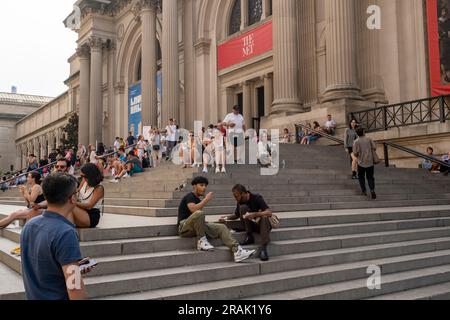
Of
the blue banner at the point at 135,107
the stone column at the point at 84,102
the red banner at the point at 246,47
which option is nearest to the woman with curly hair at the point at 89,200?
the red banner at the point at 246,47

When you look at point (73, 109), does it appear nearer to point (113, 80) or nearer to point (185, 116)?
point (113, 80)

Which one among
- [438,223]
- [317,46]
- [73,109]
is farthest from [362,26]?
[73,109]

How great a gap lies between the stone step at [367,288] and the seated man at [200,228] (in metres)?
0.81

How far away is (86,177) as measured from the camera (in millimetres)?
5551

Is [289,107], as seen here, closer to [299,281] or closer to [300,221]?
[300,221]

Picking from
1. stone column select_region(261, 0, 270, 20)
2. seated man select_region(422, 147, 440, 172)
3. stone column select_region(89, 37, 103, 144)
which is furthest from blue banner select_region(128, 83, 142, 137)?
seated man select_region(422, 147, 440, 172)

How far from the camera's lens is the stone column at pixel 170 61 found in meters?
24.3

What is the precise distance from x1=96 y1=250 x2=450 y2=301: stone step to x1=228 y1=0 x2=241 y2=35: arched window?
19.5 m

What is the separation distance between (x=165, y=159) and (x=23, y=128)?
185 feet

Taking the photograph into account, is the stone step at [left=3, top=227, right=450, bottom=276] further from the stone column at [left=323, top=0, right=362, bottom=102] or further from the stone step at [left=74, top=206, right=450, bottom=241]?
the stone column at [left=323, top=0, right=362, bottom=102]

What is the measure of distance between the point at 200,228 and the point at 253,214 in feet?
2.52

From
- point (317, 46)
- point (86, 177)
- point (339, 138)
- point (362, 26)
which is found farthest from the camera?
point (317, 46)

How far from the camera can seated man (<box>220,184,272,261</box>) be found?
598 cm

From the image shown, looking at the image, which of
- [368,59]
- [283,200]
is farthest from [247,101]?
[283,200]
